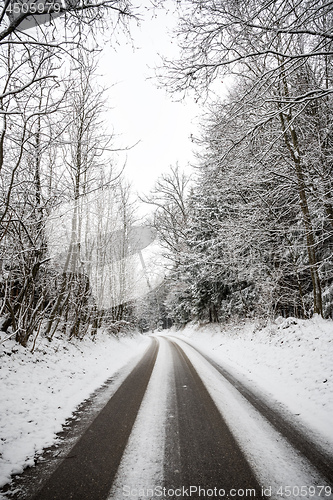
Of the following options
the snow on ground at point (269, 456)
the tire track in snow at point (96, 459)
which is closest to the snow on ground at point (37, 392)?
the tire track in snow at point (96, 459)

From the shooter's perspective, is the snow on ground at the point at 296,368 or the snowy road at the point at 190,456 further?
the snow on ground at the point at 296,368

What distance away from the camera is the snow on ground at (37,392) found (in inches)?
113

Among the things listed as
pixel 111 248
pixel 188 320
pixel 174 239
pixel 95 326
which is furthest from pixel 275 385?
pixel 188 320

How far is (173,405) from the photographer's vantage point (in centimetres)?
429

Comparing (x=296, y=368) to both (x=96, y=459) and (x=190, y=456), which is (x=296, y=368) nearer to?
(x=190, y=456)

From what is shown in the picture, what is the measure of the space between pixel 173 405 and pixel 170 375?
245 centimetres

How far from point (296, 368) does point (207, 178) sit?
25.7 ft

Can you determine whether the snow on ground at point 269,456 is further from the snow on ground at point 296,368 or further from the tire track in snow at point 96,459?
the tire track in snow at point 96,459

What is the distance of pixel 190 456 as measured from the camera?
2.69 metres

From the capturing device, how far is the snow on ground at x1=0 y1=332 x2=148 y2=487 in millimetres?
2871

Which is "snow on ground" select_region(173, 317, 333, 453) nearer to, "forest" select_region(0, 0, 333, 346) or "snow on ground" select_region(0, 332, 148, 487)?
"forest" select_region(0, 0, 333, 346)

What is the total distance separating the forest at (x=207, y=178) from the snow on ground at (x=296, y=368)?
4.44 ft

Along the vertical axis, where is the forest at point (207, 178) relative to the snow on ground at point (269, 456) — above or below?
above

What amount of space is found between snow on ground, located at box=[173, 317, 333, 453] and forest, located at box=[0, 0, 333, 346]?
1.35 m
